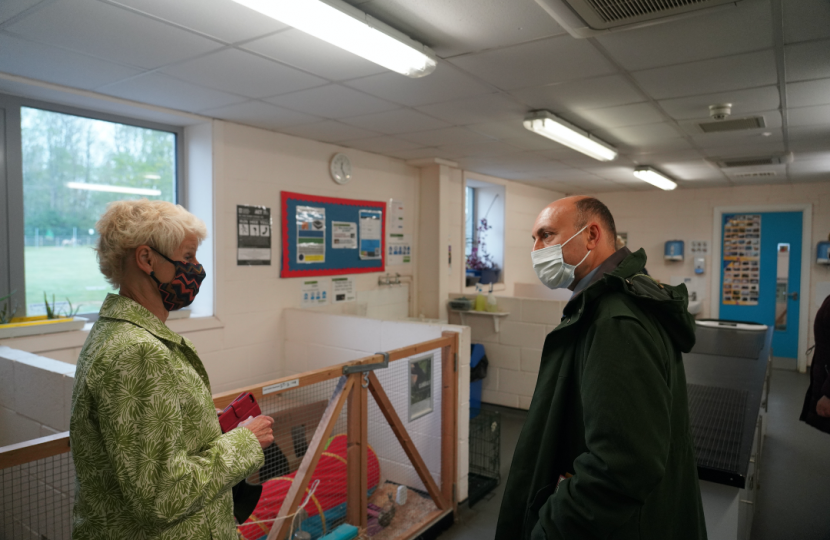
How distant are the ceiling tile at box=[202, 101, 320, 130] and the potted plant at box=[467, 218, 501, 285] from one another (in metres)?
3.17

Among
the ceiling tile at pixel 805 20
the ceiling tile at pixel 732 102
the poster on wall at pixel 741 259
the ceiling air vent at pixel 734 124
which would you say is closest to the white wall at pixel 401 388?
the ceiling tile at pixel 732 102

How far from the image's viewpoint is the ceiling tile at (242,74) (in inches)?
94.3

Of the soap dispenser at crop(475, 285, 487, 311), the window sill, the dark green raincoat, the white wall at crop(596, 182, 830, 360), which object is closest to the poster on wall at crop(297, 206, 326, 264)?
the window sill

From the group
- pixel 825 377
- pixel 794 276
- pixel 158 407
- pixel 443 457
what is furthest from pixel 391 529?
pixel 794 276

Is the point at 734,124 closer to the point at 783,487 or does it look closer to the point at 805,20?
the point at 805,20

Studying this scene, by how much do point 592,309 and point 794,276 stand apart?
7132 millimetres

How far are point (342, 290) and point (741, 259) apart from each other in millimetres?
5683

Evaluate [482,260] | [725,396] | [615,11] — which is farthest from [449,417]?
[482,260]

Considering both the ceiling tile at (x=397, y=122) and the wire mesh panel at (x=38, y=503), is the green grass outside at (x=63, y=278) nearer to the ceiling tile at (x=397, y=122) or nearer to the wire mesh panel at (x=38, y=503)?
the wire mesh panel at (x=38, y=503)

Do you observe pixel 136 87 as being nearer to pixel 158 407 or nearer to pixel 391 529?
pixel 158 407

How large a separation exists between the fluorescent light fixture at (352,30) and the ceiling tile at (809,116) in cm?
245

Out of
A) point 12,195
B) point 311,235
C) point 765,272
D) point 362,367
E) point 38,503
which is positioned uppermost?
point 12,195

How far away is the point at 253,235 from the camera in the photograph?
12.1ft

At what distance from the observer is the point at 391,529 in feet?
8.64
